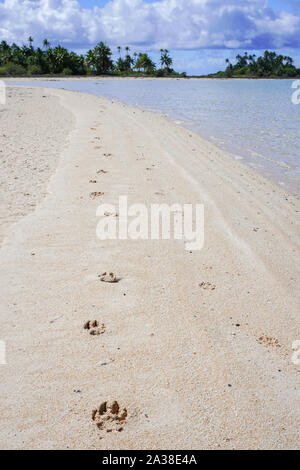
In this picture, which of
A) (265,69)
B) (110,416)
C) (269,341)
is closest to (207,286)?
(269,341)

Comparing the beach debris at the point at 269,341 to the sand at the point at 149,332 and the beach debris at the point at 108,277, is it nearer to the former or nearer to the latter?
→ the sand at the point at 149,332

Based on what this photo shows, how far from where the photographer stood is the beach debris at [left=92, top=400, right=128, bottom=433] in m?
2.46

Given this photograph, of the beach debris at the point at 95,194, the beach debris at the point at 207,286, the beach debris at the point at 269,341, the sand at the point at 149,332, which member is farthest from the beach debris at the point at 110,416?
the beach debris at the point at 95,194

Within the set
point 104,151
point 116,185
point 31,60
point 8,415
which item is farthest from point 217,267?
point 31,60

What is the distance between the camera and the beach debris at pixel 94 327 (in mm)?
3346

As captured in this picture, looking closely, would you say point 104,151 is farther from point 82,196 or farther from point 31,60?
point 31,60

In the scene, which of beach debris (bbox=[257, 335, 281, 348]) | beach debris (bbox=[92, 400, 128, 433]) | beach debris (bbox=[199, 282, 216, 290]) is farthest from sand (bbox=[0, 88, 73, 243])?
beach debris (bbox=[257, 335, 281, 348])

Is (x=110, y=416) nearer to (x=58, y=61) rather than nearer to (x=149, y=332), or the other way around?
(x=149, y=332)

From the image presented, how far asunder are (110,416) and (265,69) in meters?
159

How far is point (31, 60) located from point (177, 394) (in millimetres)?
108214

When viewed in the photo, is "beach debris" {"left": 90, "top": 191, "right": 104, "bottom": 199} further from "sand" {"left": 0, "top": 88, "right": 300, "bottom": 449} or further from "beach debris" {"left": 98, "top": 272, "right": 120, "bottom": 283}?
"beach debris" {"left": 98, "top": 272, "right": 120, "bottom": 283}

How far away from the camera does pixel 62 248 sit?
16.0 ft

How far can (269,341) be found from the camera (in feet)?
11.0

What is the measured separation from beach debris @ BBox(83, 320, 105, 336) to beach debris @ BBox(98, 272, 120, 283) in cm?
76
